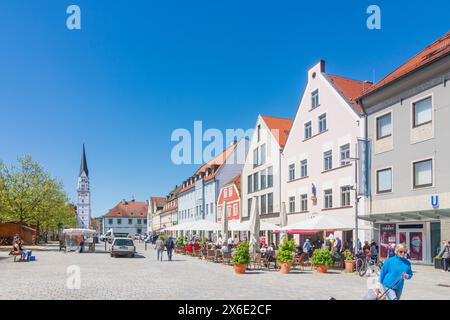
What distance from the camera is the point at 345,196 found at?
31.3 meters

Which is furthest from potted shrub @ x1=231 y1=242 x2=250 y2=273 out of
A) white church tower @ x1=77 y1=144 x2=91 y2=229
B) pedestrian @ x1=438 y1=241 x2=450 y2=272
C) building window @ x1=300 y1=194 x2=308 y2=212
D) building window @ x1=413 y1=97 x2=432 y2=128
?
white church tower @ x1=77 y1=144 x2=91 y2=229

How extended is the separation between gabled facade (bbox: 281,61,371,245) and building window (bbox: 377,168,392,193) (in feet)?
5.79

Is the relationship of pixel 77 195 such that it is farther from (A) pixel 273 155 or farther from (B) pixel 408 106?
(B) pixel 408 106

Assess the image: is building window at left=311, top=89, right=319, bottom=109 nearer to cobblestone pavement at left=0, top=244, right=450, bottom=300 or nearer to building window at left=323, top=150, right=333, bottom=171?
building window at left=323, top=150, right=333, bottom=171

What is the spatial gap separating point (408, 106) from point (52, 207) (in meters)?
43.3

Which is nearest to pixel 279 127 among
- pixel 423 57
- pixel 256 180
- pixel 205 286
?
pixel 256 180

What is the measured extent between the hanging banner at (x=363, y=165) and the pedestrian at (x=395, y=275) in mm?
20850

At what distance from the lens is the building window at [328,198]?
1314 inches

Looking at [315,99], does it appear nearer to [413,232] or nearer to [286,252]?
[413,232]

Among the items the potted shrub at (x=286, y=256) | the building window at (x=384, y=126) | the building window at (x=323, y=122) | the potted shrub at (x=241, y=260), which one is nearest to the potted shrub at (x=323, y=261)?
the potted shrub at (x=286, y=256)

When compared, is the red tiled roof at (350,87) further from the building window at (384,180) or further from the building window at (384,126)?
the building window at (384,180)

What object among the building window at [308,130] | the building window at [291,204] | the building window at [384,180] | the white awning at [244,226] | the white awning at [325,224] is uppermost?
the building window at [308,130]

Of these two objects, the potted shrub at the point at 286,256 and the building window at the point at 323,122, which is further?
the building window at the point at 323,122
